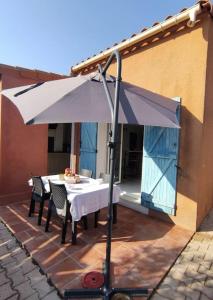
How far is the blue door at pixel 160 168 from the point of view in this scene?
182 inches

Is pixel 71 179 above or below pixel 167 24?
below

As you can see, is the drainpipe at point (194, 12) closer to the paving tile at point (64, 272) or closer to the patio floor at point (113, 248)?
the patio floor at point (113, 248)

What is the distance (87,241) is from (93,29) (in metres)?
8.70

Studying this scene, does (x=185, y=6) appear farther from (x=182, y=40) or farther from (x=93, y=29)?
(x=93, y=29)

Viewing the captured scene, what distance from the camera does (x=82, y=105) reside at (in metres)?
2.42

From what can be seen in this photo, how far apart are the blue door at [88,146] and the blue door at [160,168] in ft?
6.66

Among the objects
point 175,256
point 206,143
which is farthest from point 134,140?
point 175,256

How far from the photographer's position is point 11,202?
5594 mm

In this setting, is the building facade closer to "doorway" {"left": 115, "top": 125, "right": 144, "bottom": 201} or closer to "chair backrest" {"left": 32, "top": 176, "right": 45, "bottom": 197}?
"chair backrest" {"left": 32, "top": 176, "right": 45, "bottom": 197}

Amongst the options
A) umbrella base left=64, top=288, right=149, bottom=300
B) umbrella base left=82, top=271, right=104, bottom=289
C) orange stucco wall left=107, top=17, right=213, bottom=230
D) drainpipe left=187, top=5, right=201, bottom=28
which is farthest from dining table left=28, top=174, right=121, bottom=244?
drainpipe left=187, top=5, right=201, bottom=28

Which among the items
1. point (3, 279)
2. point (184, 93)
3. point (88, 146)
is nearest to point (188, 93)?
point (184, 93)

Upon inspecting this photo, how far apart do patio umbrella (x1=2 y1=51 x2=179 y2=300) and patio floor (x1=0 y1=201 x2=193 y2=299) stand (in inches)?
13.8

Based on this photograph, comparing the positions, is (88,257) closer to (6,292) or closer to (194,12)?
(6,292)

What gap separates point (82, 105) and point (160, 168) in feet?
9.99
